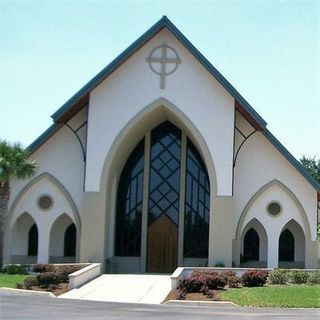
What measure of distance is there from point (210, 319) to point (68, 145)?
19546 millimetres

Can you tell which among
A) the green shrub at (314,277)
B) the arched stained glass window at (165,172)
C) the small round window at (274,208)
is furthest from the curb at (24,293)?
the small round window at (274,208)

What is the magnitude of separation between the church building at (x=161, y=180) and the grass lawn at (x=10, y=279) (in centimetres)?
403

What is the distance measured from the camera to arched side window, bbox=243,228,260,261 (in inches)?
1363

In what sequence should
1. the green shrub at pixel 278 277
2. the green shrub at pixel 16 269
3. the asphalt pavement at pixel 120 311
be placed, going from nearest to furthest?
1. the asphalt pavement at pixel 120 311
2. the green shrub at pixel 278 277
3. the green shrub at pixel 16 269

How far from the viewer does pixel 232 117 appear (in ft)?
105

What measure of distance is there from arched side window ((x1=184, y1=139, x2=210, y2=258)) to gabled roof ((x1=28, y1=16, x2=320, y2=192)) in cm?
408

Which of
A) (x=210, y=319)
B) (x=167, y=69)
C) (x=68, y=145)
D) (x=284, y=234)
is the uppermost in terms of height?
(x=167, y=69)

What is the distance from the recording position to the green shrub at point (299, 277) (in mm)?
26031

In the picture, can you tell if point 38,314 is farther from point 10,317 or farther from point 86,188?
point 86,188

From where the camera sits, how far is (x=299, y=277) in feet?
85.4

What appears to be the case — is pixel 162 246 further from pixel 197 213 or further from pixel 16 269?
pixel 16 269

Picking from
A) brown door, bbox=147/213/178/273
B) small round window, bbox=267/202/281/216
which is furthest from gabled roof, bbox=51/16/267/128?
brown door, bbox=147/213/178/273

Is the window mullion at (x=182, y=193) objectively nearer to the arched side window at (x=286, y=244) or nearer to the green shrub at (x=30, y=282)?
the arched side window at (x=286, y=244)

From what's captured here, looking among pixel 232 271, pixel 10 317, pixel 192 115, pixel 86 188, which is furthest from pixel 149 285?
pixel 10 317
